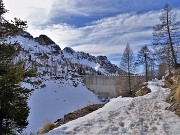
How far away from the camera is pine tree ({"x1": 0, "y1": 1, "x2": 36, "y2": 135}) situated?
15828mm

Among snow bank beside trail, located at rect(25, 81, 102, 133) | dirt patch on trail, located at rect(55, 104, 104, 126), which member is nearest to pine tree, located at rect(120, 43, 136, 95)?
snow bank beside trail, located at rect(25, 81, 102, 133)

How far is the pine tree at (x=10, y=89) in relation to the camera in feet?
51.9

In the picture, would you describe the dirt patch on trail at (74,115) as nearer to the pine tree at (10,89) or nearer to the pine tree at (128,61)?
the pine tree at (10,89)

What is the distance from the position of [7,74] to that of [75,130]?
18.0 ft

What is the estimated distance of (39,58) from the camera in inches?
6845

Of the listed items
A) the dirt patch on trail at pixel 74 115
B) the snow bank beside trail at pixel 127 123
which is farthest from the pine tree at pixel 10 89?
the snow bank beside trail at pixel 127 123

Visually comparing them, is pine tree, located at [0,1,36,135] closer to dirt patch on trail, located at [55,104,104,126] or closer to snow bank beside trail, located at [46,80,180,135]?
dirt patch on trail, located at [55,104,104,126]

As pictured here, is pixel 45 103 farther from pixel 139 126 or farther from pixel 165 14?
pixel 139 126

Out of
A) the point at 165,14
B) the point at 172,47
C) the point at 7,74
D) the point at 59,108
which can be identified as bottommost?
the point at 59,108

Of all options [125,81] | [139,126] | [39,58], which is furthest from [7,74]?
[39,58]

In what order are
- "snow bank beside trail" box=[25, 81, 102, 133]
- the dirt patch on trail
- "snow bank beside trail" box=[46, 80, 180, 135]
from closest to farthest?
"snow bank beside trail" box=[46, 80, 180, 135], the dirt patch on trail, "snow bank beside trail" box=[25, 81, 102, 133]

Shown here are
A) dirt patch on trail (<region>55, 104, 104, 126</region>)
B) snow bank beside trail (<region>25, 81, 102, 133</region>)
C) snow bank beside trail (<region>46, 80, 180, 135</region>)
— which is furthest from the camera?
snow bank beside trail (<region>25, 81, 102, 133</region>)

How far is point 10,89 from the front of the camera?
52.9ft

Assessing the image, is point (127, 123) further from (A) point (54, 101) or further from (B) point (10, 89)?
(A) point (54, 101)
